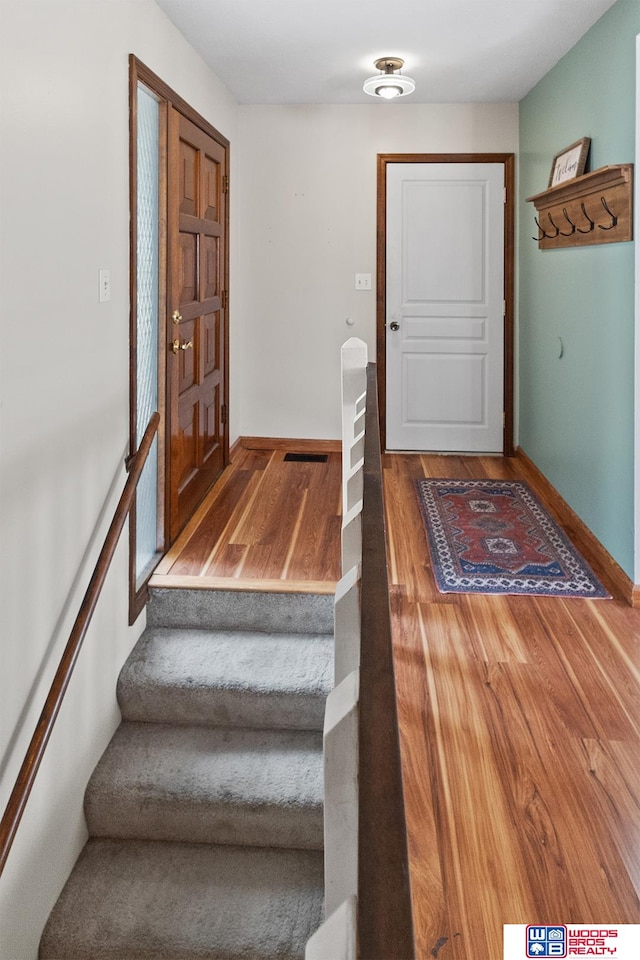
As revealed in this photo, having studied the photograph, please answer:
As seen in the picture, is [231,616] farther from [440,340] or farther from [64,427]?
[440,340]

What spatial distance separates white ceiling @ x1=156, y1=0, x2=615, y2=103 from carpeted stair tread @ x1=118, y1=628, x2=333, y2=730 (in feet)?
8.60

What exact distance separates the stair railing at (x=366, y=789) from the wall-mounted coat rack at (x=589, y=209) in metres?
2.60

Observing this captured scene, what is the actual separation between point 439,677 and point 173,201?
227 centimetres

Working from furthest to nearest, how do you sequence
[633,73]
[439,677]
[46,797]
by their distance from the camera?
[633,73]
[439,677]
[46,797]

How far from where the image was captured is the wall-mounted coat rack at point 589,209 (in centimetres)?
324

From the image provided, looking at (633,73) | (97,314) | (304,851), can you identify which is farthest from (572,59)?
(304,851)

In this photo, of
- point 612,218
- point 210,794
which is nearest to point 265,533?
point 210,794

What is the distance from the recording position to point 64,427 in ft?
7.41

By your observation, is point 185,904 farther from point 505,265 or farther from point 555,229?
point 505,265

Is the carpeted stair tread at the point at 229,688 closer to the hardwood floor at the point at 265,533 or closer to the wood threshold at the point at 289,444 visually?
the hardwood floor at the point at 265,533

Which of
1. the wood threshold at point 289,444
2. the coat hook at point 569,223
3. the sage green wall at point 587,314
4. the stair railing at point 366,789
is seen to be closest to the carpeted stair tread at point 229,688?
the sage green wall at point 587,314

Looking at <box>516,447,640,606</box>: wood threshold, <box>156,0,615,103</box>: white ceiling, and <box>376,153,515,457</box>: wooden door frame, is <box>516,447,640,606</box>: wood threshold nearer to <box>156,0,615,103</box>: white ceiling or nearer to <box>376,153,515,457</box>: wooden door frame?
<box>376,153,515,457</box>: wooden door frame

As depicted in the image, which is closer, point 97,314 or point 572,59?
point 97,314

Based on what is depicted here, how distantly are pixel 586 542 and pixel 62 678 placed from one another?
263 cm
